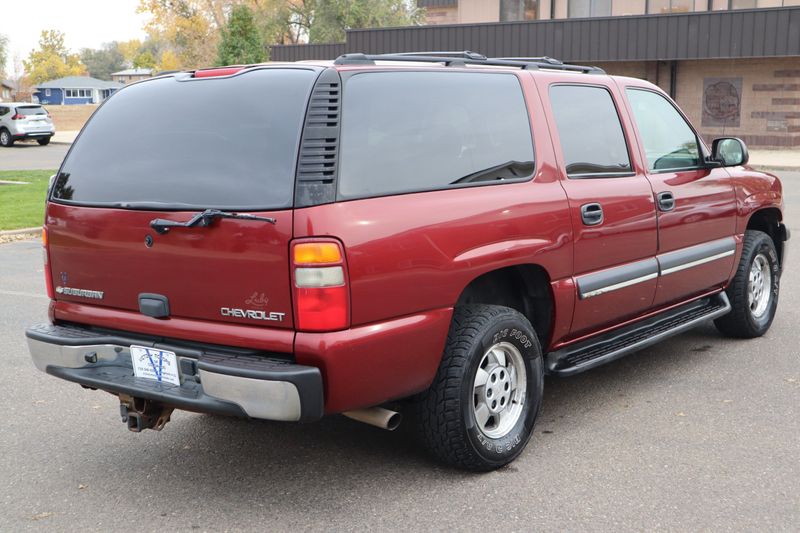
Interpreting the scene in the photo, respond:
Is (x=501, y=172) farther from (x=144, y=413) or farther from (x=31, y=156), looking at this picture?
(x=31, y=156)

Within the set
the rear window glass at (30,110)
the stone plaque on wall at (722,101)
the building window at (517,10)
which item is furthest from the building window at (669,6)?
the rear window glass at (30,110)

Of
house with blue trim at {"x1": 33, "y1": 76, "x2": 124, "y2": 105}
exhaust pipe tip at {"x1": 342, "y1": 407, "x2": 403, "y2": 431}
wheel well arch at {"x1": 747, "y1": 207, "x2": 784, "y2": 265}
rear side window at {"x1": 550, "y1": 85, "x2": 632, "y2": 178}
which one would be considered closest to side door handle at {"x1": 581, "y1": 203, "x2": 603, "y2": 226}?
rear side window at {"x1": 550, "y1": 85, "x2": 632, "y2": 178}

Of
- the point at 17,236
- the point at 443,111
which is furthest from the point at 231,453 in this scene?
the point at 17,236

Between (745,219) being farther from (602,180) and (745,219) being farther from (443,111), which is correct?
(443,111)

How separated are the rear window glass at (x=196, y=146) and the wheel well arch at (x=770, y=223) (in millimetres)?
4311

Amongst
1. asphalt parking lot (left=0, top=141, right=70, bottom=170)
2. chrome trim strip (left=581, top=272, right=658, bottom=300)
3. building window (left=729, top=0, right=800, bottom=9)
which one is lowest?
asphalt parking lot (left=0, top=141, right=70, bottom=170)

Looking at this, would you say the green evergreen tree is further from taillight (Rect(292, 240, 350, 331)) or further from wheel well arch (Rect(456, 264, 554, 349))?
taillight (Rect(292, 240, 350, 331))

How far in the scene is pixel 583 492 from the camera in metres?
4.12

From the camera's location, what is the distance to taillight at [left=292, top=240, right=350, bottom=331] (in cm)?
367

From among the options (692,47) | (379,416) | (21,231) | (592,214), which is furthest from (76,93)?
(379,416)

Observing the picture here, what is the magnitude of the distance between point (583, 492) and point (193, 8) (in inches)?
2531

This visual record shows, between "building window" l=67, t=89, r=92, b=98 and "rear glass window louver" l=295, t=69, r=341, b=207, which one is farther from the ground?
"rear glass window louver" l=295, t=69, r=341, b=207

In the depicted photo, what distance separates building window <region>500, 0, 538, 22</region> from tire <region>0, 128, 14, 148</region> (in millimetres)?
19514

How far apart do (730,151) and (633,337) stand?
1678 mm
